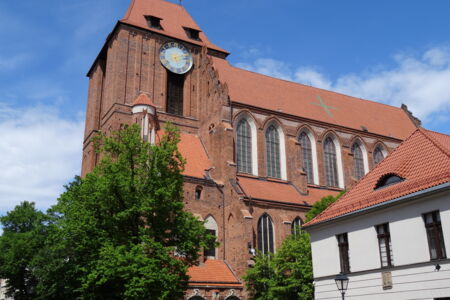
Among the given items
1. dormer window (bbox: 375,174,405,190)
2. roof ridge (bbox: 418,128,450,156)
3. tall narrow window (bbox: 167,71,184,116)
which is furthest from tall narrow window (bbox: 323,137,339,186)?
dormer window (bbox: 375,174,405,190)

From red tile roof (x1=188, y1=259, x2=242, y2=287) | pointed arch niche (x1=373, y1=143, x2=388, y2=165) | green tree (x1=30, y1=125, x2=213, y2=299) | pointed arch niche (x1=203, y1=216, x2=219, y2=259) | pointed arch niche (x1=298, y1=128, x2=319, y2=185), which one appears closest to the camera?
green tree (x1=30, y1=125, x2=213, y2=299)

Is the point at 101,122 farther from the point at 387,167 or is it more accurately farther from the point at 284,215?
the point at 387,167

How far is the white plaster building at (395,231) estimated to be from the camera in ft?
45.5

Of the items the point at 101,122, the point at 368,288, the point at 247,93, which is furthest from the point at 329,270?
the point at 101,122

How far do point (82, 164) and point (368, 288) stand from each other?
28031mm

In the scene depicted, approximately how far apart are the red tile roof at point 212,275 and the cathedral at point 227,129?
65 millimetres

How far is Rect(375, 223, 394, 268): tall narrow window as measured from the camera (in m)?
15.3

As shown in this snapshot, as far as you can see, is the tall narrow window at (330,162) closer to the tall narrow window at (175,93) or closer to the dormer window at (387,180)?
the tall narrow window at (175,93)

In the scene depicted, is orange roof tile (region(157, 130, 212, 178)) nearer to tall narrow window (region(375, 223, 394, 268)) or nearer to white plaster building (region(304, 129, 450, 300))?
white plaster building (region(304, 129, 450, 300))

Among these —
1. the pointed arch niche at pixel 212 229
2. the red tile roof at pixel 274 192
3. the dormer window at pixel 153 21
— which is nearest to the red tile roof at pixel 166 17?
the dormer window at pixel 153 21

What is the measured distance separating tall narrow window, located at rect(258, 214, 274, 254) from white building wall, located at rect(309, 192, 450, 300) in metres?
10.9

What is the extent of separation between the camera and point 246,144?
34219mm

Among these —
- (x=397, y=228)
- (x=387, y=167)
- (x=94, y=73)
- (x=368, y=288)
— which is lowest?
(x=368, y=288)

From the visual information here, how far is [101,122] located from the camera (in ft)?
119
